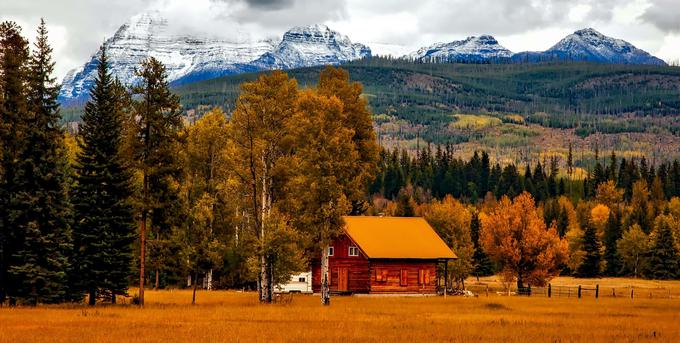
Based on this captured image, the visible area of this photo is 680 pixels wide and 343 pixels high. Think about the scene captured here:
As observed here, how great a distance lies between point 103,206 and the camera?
51000 mm

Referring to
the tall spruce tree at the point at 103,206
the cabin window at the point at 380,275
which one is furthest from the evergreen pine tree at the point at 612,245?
the tall spruce tree at the point at 103,206

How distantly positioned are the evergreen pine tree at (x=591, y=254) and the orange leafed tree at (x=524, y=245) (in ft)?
169

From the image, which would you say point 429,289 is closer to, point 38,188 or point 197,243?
point 197,243

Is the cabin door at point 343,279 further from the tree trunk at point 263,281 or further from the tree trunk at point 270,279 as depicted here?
the tree trunk at point 270,279

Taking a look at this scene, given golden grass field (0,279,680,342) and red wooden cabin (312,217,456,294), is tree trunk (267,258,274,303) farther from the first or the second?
red wooden cabin (312,217,456,294)

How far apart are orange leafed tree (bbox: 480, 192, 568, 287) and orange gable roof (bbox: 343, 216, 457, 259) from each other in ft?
16.7

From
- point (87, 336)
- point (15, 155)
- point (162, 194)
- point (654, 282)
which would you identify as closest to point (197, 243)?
point (162, 194)

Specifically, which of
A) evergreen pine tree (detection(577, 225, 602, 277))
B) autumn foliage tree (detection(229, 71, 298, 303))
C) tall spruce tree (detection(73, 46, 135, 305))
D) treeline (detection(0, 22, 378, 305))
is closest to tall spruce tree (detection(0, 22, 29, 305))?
treeline (detection(0, 22, 378, 305))

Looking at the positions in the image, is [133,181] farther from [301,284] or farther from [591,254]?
[591,254]

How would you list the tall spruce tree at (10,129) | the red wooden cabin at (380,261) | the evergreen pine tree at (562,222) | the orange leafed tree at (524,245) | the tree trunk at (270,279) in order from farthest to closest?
the evergreen pine tree at (562,222) < the orange leafed tree at (524,245) < the red wooden cabin at (380,261) < the tree trunk at (270,279) < the tall spruce tree at (10,129)

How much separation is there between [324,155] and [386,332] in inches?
659

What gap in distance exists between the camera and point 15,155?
158ft

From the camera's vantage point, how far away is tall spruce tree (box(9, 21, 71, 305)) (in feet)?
157

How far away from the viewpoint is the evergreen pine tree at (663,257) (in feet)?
414
